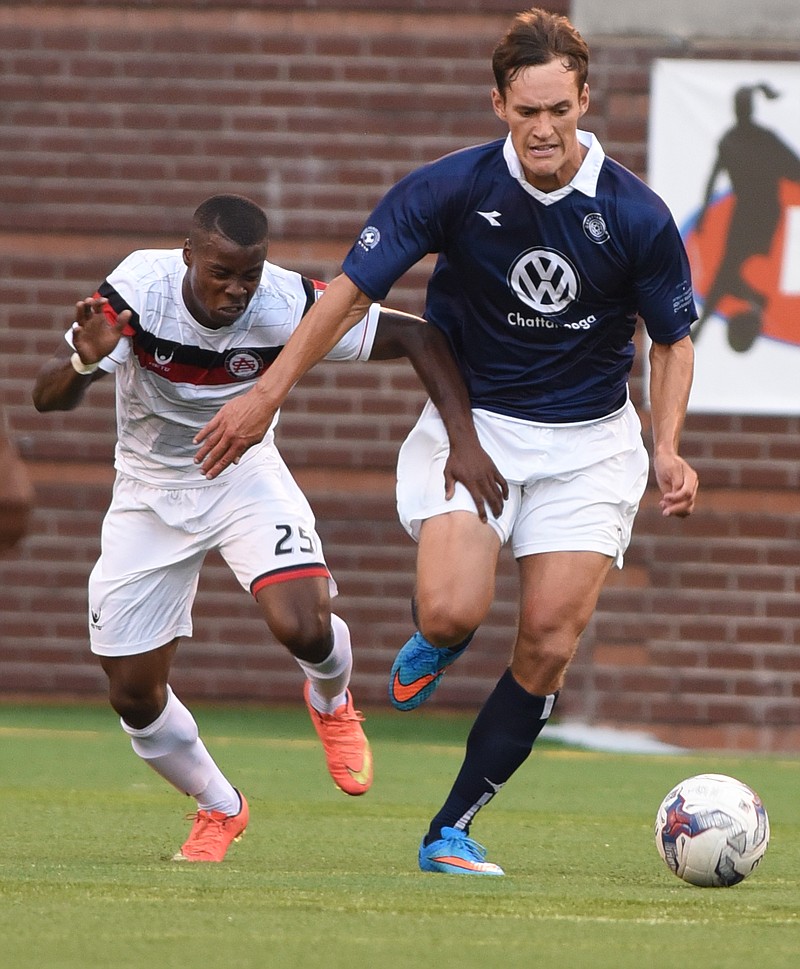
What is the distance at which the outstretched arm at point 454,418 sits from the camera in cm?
537

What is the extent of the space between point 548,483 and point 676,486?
57cm

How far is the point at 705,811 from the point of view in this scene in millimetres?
4984

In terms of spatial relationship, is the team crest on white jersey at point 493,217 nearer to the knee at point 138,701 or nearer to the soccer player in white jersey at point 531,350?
the soccer player in white jersey at point 531,350

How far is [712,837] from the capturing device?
492 cm

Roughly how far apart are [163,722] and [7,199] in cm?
524

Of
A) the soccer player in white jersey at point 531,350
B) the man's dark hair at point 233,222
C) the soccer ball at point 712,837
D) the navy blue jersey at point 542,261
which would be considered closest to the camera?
the soccer ball at point 712,837

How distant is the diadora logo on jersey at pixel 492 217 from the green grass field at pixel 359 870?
1857mm

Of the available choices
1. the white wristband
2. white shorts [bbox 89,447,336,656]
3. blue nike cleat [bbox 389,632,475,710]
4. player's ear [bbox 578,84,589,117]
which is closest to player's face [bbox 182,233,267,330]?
the white wristband

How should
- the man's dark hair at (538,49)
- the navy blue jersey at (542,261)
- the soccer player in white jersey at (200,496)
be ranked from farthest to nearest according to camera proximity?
the soccer player in white jersey at (200,496) < the navy blue jersey at (542,261) < the man's dark hair at (538,49)

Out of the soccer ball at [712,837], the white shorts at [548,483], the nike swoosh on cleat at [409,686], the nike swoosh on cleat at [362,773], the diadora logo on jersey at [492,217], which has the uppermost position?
the diadora logo on jersey at [492,217]

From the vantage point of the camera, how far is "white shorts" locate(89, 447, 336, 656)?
5766 mm

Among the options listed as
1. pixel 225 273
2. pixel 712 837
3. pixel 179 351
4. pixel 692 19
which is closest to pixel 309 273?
pixel 692 19

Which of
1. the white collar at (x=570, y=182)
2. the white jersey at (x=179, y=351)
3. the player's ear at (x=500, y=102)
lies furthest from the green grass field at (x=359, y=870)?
the player's ear at (x=500, y=102)

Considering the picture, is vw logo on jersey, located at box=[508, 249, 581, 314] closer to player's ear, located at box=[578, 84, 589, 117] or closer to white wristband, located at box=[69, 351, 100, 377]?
player's ear, located at box=[578, 84, 589, 117]
